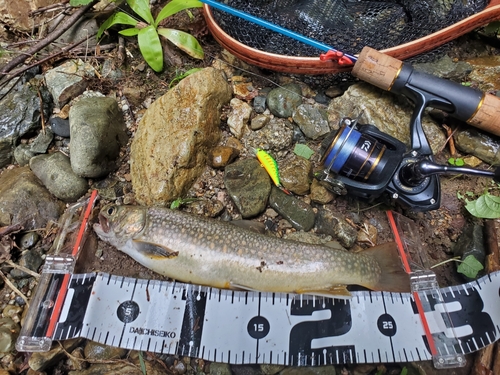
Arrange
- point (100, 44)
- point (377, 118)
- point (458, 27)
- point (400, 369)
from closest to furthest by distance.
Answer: point (400, 369) < point (458, 27) < point (377, 118) < point (100, 44)

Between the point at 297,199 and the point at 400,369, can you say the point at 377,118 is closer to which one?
the point at 297,199

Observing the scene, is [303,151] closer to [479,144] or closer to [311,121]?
[311,121]

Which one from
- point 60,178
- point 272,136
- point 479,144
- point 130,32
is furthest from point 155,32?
point 479,144

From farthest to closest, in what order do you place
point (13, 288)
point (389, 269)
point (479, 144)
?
1. point (479, 144)
2. point (13, 288)
3. point (389, 269)

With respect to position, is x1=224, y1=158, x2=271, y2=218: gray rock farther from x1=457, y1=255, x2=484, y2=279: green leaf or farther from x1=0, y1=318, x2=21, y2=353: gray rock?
x1=0, y1=318, x2=21, y2=353: gray rock

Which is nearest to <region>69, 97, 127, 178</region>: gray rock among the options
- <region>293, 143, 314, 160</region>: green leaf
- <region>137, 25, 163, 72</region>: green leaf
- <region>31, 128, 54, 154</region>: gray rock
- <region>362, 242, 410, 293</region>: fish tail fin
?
<region>31, 128, 54, 154</region>: gray rock

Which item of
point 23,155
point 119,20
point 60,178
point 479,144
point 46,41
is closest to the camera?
point 479,144

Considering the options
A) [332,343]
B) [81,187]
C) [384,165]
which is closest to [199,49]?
[81,187]
